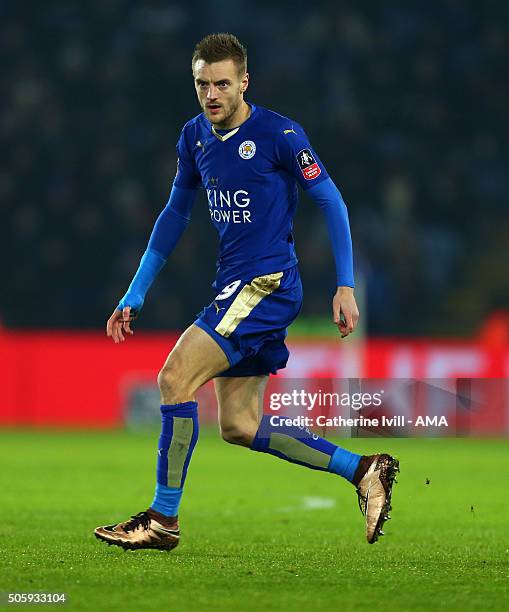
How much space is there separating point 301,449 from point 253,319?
538mm

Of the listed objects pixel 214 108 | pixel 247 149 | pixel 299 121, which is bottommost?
pixel 247 149

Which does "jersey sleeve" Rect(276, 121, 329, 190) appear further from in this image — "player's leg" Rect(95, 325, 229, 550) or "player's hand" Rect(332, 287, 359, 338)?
"player's leg" Rect(95, 325, 229, 550)

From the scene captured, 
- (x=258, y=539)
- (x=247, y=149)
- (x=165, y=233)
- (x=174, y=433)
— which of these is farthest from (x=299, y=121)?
(x=174, y=433)

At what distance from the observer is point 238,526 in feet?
20.2

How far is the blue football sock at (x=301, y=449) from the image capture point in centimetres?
478

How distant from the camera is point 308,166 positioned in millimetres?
4652

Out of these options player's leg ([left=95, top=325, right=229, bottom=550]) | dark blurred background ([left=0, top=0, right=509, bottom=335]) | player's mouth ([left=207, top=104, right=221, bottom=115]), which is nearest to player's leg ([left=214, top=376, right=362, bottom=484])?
player's leg ([left=95, top=325, right=229, bottom=550])

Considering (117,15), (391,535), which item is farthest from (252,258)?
(117,15)

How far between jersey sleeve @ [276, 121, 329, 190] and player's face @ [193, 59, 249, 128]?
216mm

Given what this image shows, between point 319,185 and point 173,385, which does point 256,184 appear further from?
point 173,385

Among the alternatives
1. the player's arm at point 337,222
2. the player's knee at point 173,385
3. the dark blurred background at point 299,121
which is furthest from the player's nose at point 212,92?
the dark blurred background at point 299,121

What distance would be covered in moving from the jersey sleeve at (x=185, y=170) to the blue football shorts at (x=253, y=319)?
0.54m

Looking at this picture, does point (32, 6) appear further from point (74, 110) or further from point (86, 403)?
point (86, 403)

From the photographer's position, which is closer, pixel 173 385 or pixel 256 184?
pixel 173 385
